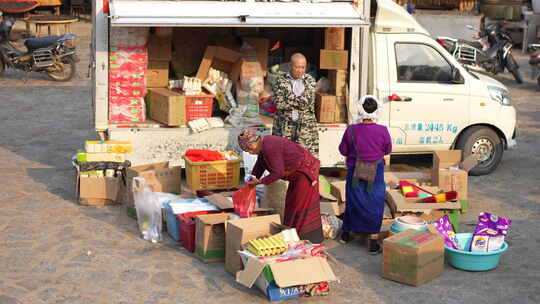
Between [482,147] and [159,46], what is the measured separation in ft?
14.3

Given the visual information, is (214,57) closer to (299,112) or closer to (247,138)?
(299,112)

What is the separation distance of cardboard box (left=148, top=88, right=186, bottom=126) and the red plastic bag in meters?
2.53

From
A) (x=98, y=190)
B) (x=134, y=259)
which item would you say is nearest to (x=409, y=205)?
(x=134, y=259)

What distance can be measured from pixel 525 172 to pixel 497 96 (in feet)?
3.78

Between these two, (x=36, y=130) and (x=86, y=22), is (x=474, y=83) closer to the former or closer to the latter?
(x=36, y=130)

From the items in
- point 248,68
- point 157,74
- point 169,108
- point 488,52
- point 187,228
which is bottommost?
point 187,228

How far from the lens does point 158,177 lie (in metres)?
9.23

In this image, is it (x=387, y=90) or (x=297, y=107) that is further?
(x=387, y=90)

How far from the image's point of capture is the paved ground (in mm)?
6949

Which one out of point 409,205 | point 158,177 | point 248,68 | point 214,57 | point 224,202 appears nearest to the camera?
point 224,202

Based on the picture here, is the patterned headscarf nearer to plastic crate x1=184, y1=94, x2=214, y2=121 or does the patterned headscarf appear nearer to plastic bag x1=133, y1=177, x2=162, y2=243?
plastic bag x1=133, y1=177, x2=162, y2=243

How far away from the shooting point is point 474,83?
1062cm

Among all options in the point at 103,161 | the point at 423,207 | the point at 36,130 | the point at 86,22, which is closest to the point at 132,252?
the point at 103,161

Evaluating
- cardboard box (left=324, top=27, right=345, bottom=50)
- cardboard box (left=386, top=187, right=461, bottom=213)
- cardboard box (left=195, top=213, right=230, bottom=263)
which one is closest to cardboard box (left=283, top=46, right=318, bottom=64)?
cardboard box (left=324, top=27, right=345, bottom=50)
